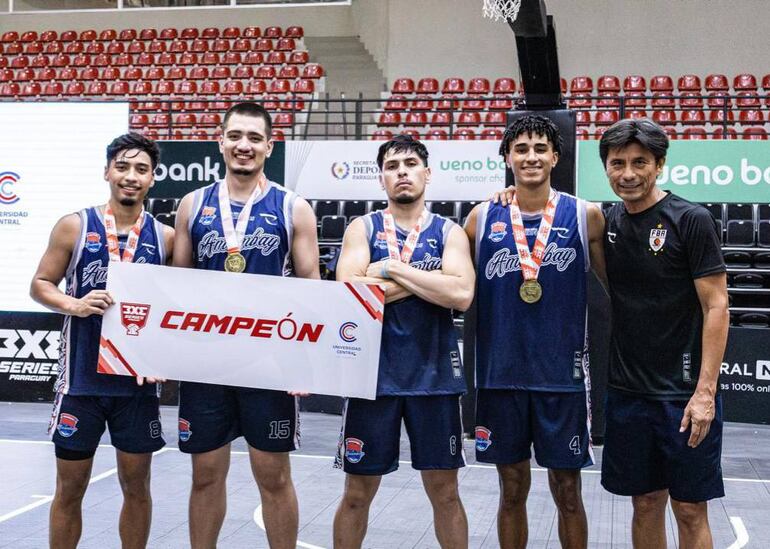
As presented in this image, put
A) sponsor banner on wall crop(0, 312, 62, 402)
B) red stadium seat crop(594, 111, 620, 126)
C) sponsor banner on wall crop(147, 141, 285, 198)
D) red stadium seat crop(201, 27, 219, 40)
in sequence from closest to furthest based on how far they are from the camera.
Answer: sponsor banner on wall crop(0, 312, 62, 402) < sponsor banner on wall crop(147, 141, 285, 198) < red stadium seat crop(594, 111, 620, 126) < red stadium seat crop(201, 27, 219, 40)

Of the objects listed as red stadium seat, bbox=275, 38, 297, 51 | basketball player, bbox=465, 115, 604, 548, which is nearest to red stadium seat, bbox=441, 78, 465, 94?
red stadium seat, bbox=275, 38, 297, 51

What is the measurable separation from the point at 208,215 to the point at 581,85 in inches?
487

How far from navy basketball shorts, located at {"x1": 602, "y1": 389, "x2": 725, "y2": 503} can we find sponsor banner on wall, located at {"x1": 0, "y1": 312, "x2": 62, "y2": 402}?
733cm

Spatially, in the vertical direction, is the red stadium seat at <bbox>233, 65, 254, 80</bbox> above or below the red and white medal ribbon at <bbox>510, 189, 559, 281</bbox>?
above

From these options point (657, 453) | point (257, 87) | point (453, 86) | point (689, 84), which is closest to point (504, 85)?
point (453, 86)

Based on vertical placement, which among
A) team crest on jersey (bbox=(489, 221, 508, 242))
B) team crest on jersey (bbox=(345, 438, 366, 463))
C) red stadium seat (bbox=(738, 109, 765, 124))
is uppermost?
red stadium seat (bbox=(738, 109, 765, 124))

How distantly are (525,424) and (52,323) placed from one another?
7117 mm

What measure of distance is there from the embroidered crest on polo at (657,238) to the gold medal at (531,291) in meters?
0.48

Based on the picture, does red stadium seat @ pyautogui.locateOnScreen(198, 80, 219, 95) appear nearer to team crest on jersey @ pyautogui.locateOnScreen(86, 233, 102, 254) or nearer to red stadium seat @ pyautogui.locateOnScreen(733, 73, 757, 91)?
red stadium seat @ pyautogui.locateOnScreen(733, 73, 757, 91)

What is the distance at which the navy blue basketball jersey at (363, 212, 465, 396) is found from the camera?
11.7ft

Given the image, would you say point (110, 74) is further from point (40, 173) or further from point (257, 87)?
point (40, 173)

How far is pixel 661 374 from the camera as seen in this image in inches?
132

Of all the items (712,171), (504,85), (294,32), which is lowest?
(712,171)

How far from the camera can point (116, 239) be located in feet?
12.2
